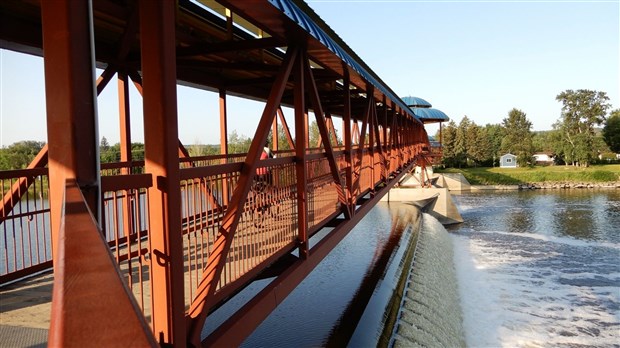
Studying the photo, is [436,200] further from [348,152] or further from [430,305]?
[348,152]

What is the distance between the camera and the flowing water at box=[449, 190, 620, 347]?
13797 millimetres

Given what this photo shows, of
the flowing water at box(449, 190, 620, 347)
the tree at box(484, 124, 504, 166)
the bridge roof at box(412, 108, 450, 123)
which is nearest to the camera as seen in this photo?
the flowing water at box(449, 190, 620, 347)

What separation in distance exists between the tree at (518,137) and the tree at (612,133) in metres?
11.8

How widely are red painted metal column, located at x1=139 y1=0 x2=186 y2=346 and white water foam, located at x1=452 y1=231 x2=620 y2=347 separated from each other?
12.1 metres

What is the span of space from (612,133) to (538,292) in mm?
69882

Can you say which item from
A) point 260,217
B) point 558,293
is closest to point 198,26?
point 260,217

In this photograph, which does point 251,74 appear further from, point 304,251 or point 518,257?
point 518,257

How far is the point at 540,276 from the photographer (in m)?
19.5

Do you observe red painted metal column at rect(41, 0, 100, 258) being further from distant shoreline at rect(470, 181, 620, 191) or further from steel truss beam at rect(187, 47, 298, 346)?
distant shoreline at rect(470, 181, 620, 191)

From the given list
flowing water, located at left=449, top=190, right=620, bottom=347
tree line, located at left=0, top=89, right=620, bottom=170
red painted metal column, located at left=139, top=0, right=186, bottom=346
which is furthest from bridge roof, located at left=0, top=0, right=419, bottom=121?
tree line, located at left=0, top=89, right=620, bottom=170

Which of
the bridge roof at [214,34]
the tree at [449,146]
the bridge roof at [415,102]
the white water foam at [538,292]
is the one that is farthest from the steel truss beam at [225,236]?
the tree at [449,146]

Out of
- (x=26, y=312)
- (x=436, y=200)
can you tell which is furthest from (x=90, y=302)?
(x=436, y=200)

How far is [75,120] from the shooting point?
6.37 ft

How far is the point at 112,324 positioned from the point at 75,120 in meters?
1.05
